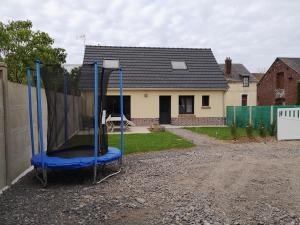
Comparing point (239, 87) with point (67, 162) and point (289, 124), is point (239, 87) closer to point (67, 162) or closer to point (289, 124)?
point (289, 124)

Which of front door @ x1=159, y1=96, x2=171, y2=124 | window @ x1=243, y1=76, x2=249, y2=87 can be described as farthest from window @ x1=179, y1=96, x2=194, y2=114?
window @ x1=243, y1=76, x2=249, y2=87

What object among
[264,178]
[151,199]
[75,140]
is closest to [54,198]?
Result: [151,199]

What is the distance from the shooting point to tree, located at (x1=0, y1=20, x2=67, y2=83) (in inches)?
731

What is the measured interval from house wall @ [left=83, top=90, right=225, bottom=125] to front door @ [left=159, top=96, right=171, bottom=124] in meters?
0.42

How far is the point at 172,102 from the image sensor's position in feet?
68.8

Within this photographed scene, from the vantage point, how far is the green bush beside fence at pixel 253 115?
15.0 m

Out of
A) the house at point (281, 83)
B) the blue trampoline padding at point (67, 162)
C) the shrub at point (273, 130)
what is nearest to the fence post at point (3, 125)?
the blue trampoline padding at point (67, 162)

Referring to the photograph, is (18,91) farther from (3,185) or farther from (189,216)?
(189,216)

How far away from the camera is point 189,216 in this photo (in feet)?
13.8

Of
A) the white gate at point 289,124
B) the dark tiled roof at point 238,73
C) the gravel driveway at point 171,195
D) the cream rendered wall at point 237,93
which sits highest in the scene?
the dark tiled roof at point 238,73

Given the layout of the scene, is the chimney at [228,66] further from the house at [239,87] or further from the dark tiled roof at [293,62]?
the dark tiled roof at [293,62]

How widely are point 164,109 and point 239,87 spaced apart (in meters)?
18.8

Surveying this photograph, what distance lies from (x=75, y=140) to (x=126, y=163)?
1.61 meters

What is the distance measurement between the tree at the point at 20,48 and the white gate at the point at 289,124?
13418 millimetres
